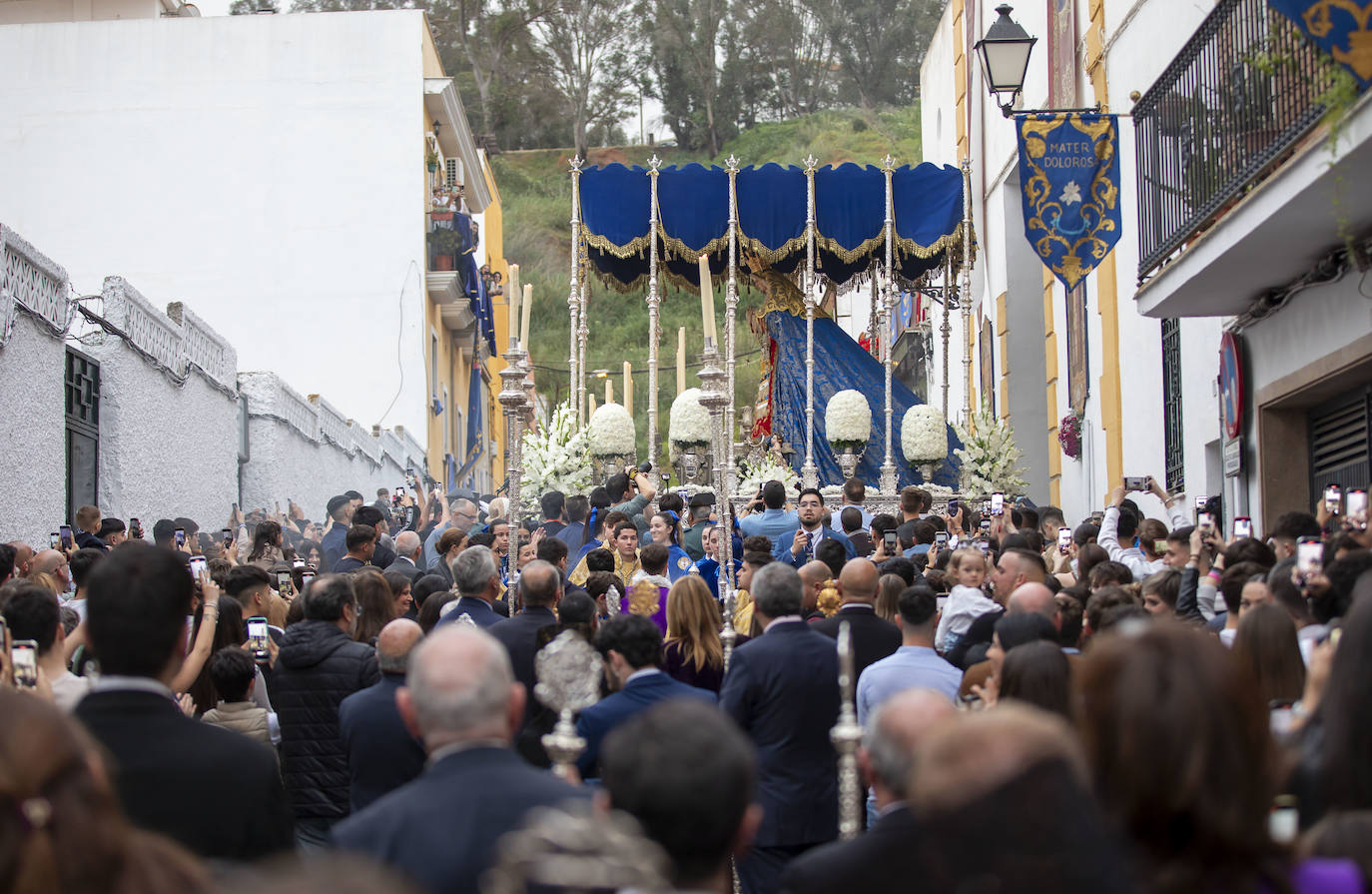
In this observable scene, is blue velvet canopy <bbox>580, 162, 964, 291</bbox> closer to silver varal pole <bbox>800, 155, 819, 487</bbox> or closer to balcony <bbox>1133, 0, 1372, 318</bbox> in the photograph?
silver varal pole <bbox>800, 155, 819, 487</bbox>

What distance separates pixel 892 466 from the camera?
17125 millimetres

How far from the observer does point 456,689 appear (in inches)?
140

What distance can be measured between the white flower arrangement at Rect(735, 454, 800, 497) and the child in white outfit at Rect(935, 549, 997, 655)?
8.19 m

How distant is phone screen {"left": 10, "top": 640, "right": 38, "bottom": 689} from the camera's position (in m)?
5.14

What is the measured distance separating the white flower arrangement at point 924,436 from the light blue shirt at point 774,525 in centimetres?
553

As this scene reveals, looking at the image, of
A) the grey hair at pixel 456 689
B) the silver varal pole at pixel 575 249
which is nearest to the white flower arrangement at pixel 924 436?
the silver varal pole at pixel 575 249

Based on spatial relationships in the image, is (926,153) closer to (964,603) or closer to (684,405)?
(684,405)

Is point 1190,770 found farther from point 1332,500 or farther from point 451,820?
point 1332,500

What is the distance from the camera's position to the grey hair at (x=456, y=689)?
Answer: 11.7 ft

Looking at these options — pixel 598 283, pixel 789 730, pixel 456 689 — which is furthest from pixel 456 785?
pixel 598 283

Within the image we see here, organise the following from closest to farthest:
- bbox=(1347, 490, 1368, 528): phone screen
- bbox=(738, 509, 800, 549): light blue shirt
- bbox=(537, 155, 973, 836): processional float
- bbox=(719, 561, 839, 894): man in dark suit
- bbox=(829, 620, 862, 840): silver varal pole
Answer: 1. bbox=(829, 620, 862, 840): silver varal pole
2. bbox=(719, 561, 839, 894): man in dark suit
3. bbox=(1347, 490, 1368, 528): phone screen
4. bbox=(738, 509, 800, 549): light blue shirt
5. bbox=(537, 155, 973, 836): processional float

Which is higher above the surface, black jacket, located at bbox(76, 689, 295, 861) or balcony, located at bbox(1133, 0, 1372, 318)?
balcony, located at bbox(1133, 0, 1372, 318)

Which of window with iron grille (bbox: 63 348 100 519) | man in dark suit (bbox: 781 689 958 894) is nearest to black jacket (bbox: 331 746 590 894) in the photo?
man in dark suit (bbox: 781 689 958 894)

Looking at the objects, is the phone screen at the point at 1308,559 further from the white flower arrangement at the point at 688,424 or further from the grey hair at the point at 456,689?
the white flower arrangement at the point at 688,424
